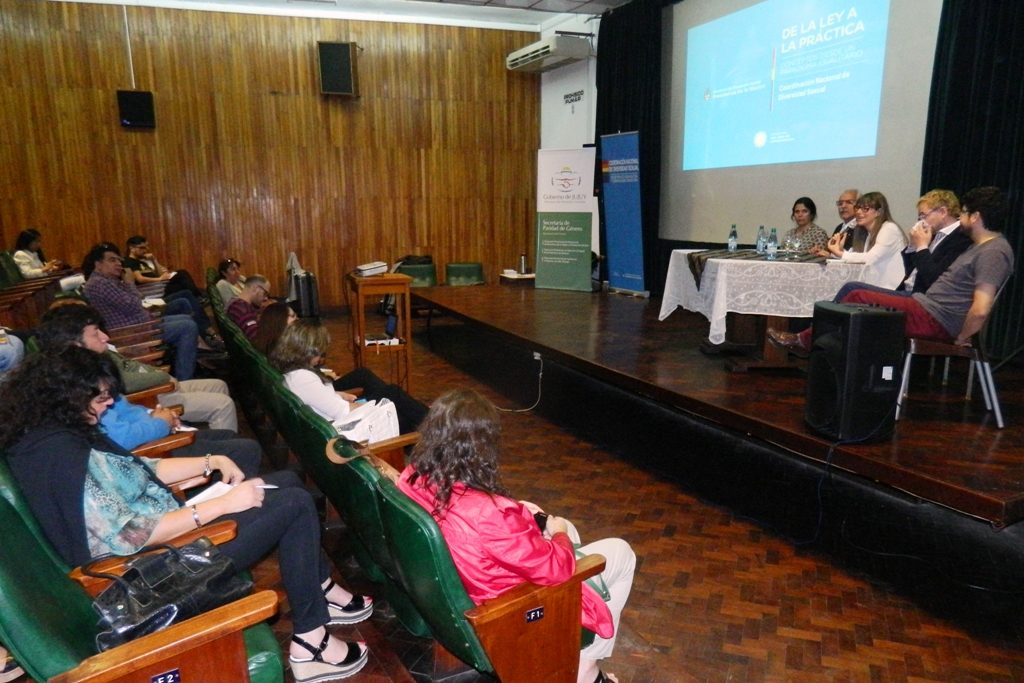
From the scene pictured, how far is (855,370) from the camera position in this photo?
8.45 feet

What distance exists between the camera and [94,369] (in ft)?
5.85

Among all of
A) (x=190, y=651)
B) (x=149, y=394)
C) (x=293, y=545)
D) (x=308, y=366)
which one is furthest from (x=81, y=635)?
(x=149, y=394)

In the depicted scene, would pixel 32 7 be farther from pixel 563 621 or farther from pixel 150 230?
pixel 563 621

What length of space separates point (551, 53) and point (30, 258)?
599 centimetres

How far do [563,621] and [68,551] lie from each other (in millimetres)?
1205

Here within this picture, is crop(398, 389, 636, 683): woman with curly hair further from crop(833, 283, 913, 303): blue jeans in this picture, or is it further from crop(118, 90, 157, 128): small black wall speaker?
crop(118, 90, 157, 128): small black wall speaker

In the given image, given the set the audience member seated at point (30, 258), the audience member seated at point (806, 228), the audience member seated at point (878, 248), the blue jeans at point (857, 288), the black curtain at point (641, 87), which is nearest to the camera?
the blue jeans at point (857, 288)

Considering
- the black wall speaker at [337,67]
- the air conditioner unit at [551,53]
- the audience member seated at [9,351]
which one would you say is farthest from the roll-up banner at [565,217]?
the audience member seated at [9,351]

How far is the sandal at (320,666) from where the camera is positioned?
1.87 meters

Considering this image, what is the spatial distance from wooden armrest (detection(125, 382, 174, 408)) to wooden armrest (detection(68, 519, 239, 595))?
1.41 meters

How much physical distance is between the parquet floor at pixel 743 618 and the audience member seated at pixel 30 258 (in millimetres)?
5060

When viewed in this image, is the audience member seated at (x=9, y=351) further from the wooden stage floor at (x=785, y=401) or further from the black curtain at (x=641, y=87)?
the black curtain at (x=641, y=87)

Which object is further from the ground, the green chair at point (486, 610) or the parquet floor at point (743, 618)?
the green chair at point (486, 610)

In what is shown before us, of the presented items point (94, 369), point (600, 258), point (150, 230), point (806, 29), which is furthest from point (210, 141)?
point (94, 369)
